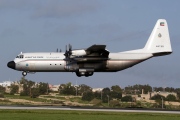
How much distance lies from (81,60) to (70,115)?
2394 cm

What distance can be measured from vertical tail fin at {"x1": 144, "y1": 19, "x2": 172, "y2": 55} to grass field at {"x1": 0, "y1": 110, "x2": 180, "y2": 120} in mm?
25636

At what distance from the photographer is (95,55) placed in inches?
2975

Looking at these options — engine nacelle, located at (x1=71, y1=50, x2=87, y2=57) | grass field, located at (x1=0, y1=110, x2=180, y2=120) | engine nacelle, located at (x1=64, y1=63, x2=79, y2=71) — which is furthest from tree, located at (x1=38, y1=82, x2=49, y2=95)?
grass field, located at (x1=0, y1=110, x2=180, y2=120)

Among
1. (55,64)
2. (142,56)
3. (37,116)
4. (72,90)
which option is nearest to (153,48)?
(142,56)

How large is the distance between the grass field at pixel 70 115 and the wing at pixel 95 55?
19.5 m

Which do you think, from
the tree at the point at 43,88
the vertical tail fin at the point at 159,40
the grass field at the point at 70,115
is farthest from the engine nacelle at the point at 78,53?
the tree at the point at 43,88

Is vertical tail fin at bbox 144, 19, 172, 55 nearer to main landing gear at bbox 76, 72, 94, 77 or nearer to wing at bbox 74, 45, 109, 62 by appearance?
wing at bbox 74, 45, 109, 62

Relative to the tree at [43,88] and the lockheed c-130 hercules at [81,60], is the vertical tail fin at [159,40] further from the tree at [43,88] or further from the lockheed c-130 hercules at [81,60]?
the tree at [43,88]

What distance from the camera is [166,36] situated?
3187 inches

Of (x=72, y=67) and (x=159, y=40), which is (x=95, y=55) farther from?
(x=159, y=40)

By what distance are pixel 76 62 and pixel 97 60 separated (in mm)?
3627

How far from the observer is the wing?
73.6 metres

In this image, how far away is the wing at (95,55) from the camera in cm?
7362

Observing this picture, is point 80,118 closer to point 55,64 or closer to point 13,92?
point 55,64
